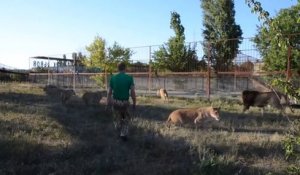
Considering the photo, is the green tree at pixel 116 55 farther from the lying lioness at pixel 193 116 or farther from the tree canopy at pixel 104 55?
the lying lioness at pixel 193 116

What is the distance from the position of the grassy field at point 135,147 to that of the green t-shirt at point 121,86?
91cm

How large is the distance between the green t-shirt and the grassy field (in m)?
0.91

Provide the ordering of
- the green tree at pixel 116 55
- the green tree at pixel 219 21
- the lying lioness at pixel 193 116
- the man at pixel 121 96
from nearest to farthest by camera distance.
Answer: the man at pixel 121 96 → the lying lioness at pixel 193 116 → the green tree at pixel 116 55 → the green tree at pixel 219 21

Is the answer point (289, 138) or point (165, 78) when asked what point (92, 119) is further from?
point (165, 78)

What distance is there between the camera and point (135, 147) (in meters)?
9.98

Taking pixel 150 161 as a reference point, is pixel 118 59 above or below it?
above

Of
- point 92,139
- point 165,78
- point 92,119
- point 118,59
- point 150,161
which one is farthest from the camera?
point 118,59

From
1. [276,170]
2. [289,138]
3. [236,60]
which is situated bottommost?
[276,170]

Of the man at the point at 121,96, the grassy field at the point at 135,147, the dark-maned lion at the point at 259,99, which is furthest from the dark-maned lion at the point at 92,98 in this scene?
the man at the point at 121,96

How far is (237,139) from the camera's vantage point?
10547mm

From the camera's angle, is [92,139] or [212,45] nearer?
[92,139]

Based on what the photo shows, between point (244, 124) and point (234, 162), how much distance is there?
4.57 m

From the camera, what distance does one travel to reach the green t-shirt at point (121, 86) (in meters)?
10.7

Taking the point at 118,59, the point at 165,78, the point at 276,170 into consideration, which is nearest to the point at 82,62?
the point at 118,59
